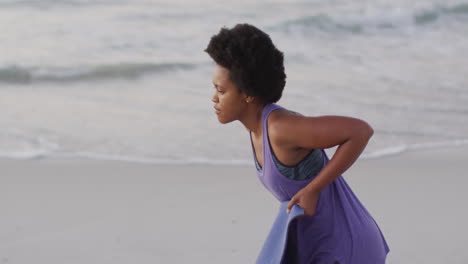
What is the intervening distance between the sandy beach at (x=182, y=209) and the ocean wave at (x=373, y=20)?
613 centimetres

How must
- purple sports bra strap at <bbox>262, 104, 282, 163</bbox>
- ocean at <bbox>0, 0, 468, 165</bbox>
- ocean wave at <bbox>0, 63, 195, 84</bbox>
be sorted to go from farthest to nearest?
ocean wave at <bbox>0, 63, 195, 84</bbox>, ocean at <bbox>0, 0, 468, 165</bbox>, purple sports bra strap at <bbox>262, 104, 282, 163</bbox>

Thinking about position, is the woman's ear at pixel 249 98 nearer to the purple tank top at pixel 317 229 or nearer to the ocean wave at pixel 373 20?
the purple tank top at pixel 317 229

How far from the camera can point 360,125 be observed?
2.42 meters

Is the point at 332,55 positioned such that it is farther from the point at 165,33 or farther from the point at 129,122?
the point at 129,122

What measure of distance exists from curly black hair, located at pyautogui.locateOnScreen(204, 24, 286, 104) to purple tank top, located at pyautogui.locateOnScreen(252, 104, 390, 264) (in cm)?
8

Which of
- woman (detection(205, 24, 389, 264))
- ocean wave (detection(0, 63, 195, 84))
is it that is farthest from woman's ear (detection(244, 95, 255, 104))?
ocean wave (detection(0, 63, 195, 84))

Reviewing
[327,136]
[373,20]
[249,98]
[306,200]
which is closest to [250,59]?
[249,98]

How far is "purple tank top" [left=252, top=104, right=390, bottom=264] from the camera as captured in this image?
8.31 feet

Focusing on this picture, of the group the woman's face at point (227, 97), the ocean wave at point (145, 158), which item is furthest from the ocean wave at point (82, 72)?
the woman's face at point (227, 97)

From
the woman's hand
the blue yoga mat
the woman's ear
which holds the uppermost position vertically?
the woman's ear

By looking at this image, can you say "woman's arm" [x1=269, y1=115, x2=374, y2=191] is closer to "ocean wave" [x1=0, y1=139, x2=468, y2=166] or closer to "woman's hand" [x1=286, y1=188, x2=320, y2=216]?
"woman's hand" [x1=286, y1=188, x2=320, y2=216]

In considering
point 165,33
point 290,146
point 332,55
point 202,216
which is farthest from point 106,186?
point 165,33

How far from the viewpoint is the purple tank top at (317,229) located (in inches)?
99.7

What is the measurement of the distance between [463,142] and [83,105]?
10.1 ft
